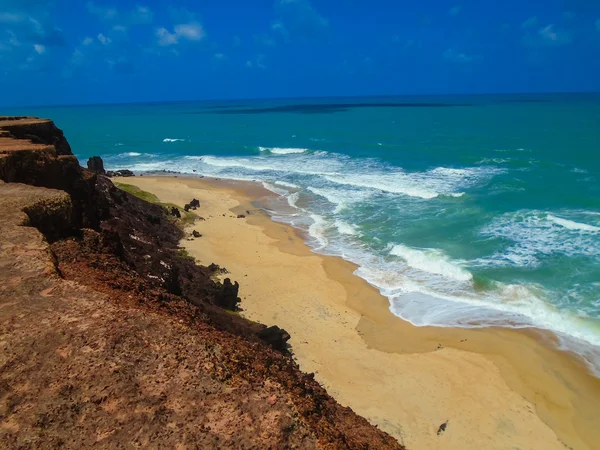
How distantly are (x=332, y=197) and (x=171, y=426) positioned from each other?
107 ft

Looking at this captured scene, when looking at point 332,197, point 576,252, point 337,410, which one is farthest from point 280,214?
point 337,410

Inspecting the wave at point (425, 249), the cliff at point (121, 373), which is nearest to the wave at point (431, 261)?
the wave at point (425, 249)

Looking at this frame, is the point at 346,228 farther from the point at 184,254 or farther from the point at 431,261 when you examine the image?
the point at 184,254

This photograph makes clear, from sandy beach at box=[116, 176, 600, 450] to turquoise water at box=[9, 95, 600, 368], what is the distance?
119 cm

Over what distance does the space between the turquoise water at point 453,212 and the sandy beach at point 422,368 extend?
3.91 ft

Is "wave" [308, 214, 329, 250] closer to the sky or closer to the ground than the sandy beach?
closer to the ground

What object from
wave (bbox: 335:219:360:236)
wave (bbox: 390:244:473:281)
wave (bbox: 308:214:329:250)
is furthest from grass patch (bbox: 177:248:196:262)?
wave (bbox: 390:244:473:281)

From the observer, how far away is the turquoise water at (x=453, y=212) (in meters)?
17.9

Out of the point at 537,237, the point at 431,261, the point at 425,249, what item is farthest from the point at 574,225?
the point at 431,261

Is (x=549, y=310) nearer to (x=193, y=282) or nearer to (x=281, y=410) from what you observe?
(x=193, y=282)

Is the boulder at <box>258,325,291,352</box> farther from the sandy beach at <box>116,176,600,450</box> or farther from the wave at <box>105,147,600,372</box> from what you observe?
the wave at <box>105,147,600,372</box>

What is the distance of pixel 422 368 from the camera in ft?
46.6

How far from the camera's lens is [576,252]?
72.3ft

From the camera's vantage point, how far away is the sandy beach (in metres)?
11.7
